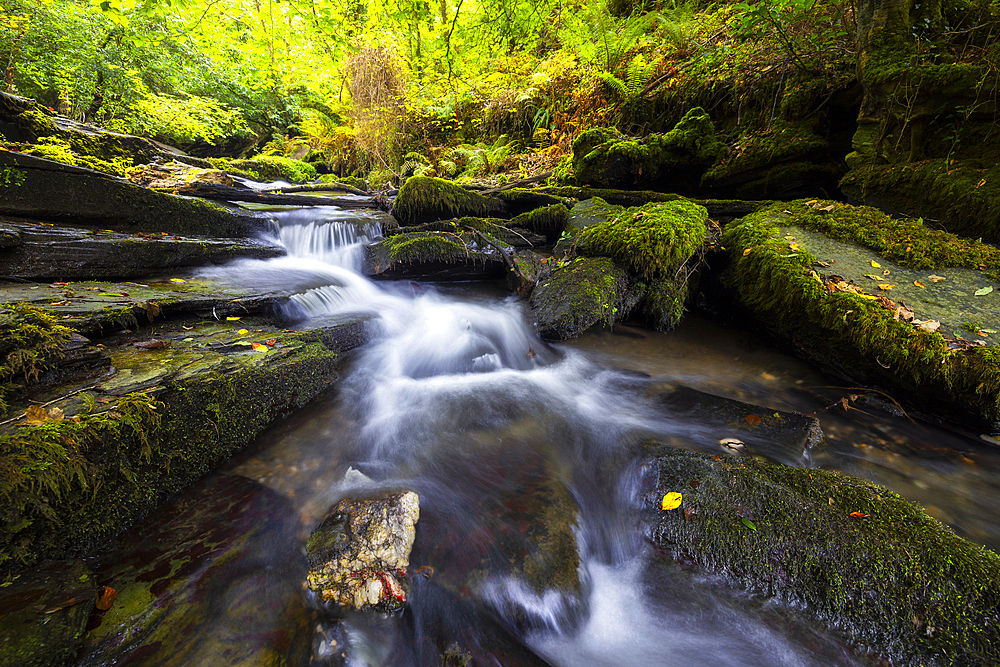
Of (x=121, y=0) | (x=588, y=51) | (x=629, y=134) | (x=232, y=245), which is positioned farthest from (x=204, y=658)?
(x=588, y=51)

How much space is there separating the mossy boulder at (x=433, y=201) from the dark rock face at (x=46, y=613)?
6.38 m

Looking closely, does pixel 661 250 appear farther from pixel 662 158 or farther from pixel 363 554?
pixel 363 554

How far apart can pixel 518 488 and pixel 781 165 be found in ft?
20.9

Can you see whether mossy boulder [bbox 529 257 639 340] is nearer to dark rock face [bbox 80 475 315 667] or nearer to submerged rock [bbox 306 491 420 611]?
submerged rock [bbox 306 491 420 611]

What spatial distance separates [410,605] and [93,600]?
57.7 inches

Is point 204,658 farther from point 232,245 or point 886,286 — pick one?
point 886,286

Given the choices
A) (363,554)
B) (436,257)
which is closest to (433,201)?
(436,257)

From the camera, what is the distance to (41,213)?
165 inches

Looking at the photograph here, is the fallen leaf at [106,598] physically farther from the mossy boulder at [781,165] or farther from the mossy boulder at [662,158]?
the mossy boulder at [781,165]

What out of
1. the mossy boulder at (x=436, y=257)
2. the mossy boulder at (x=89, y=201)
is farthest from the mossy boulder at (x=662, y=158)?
the mossy boulder at (x=89, y=201)

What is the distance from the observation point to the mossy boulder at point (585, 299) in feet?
14.9

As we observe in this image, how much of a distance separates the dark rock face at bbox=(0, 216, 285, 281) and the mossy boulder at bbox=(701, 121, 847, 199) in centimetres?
804

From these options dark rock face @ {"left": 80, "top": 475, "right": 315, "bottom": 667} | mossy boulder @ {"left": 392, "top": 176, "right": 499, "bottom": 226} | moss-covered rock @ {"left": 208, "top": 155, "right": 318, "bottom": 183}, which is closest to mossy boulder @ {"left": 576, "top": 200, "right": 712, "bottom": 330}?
mossy boulder @ {"left": 392, "top": 176, "right": 499, "bottom": 226}

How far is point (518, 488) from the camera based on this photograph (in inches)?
107
